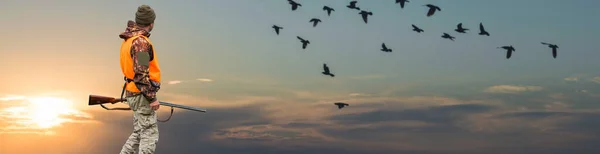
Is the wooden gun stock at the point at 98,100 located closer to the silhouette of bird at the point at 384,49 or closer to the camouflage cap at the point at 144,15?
the camouflage cap at the point at 144,15

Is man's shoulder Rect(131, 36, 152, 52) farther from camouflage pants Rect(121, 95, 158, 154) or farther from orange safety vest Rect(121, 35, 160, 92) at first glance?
camouflage pants Rect(121, 95, 158, 154)

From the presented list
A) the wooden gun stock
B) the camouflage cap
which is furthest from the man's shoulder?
the wooden gun stock

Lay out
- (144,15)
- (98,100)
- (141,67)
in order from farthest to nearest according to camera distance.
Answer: (98,100) < (144,15) < (141,67)

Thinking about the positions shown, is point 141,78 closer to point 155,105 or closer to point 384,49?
point 155,105

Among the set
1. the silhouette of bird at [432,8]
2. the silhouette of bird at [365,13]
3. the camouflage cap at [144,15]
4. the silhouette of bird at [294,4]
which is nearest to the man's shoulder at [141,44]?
the camouflage cap at [144,15]

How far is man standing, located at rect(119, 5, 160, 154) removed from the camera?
11.7 m

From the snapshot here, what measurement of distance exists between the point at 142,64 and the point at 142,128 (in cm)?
109

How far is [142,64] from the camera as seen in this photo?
38.1 feet

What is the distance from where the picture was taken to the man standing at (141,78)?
11664 mm

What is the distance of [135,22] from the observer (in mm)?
12031

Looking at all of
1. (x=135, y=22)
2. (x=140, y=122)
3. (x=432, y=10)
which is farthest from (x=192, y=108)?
(x=432, y=10)

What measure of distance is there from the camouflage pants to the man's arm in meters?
0.22

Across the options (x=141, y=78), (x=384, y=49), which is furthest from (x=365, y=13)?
(x=141, y=78)

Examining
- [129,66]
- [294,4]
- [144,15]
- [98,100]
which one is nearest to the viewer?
[129,66]
